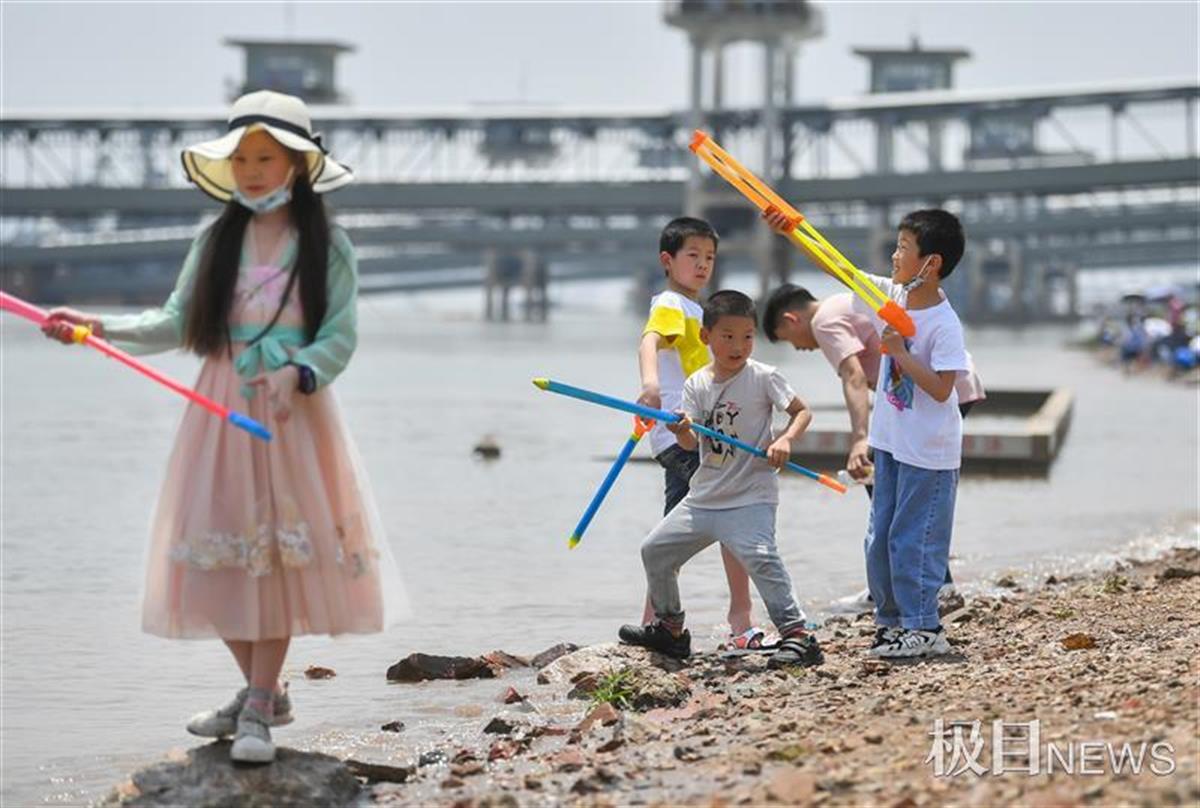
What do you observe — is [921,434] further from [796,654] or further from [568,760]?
Result: [568,760]

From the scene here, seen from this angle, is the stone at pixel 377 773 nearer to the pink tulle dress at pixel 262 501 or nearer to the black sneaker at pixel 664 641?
the pink tulle dress at pixel 262 501

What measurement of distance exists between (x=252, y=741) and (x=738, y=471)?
7.45 feet

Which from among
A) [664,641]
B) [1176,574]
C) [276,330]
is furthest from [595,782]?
[1176,574]

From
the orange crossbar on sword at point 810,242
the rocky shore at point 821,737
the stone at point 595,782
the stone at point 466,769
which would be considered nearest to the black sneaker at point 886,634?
the rocky shore at point 821,737

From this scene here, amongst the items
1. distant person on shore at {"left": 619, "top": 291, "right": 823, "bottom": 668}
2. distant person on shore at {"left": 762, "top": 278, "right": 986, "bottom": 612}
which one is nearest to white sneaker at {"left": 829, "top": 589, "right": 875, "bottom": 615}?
distant person on shore at {"left": 762, "top": 278, "right": 986, "bottom": 612}

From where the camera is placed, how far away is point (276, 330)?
5.75m

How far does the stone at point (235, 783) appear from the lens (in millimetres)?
5570

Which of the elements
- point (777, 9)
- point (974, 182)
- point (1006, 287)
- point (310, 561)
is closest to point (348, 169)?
point (310, 561)

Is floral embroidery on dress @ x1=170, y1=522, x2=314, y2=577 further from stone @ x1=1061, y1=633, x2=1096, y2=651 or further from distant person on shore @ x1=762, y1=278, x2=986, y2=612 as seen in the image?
distant person on shore @ x1=762, y1=278, x2=986, y2=612

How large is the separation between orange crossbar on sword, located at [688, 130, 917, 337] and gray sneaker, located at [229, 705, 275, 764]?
7.57 feet

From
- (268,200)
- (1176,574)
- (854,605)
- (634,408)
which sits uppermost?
(268,200)

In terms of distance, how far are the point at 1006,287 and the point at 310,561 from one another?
583 feet

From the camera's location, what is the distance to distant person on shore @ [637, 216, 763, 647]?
783 centimetres

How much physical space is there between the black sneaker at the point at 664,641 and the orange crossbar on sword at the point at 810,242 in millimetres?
1296
